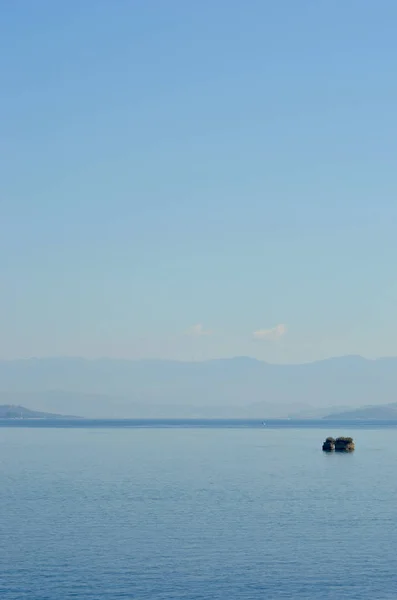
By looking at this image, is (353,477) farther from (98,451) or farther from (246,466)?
(98,451)

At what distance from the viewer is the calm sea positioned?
54.2 meters

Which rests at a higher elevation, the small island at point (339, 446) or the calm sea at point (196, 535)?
the small island at point (339, 446)

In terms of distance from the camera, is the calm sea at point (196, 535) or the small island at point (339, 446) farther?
the small island at point (339, 446)

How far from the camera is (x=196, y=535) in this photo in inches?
2773

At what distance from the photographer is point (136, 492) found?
10075 centimetres

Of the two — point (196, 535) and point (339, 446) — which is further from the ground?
point (339, 446)

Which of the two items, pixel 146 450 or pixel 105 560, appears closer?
pixel 105 560

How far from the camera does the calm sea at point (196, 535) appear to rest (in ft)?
178

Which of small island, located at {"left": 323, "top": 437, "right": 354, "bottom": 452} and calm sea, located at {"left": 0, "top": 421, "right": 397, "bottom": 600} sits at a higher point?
small island, located at {"left": 323, "top": 437, "right": 354, "bottom": 452}

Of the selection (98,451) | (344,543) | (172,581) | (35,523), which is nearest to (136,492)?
(35,523)

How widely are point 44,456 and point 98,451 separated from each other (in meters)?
22.7

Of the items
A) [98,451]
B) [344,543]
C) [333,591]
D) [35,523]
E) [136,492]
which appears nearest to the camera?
[333,591]

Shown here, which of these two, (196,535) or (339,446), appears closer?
(196,535)

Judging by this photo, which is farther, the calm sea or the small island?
the small island
